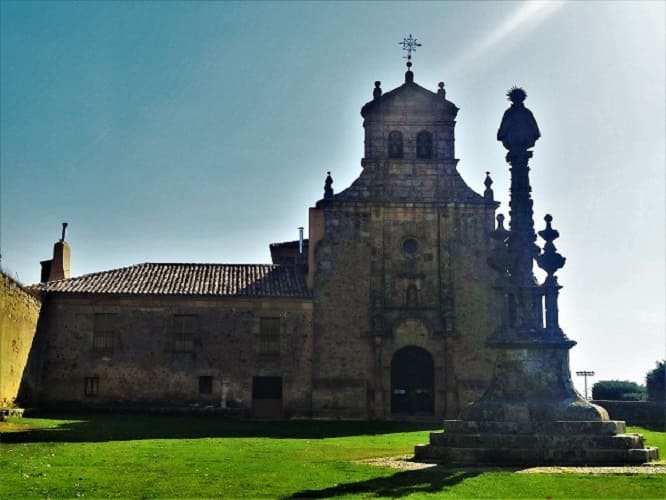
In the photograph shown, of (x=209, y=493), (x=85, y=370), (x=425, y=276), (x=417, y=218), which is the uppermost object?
(x=417, y=218)

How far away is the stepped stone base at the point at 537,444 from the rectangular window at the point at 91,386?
21.5m

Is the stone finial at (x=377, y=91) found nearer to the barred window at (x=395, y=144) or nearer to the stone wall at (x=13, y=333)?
the barred window at (x=395, y=144)

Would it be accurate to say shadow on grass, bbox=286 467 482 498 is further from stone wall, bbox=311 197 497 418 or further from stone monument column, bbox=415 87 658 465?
stone wall, bbox=311 197 497 418

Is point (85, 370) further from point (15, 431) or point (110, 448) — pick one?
point (110, 448)

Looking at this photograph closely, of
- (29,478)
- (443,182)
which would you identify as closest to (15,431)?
(29,478)

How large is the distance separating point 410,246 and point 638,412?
11992mm

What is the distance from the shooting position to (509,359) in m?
17.5

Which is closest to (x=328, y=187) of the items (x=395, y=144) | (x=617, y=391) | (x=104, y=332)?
(x=395, y=144)

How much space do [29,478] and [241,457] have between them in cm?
501

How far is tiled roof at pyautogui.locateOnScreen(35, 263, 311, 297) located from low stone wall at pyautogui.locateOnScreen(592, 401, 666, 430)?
14014 mm

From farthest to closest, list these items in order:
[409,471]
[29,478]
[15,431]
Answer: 1. [15,431]
2. [409,471]
3. [29,478]

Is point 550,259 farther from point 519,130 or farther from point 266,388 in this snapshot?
point 266,388

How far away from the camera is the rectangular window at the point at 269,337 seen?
3481 cm

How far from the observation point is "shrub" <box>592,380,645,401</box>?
42056 mm
